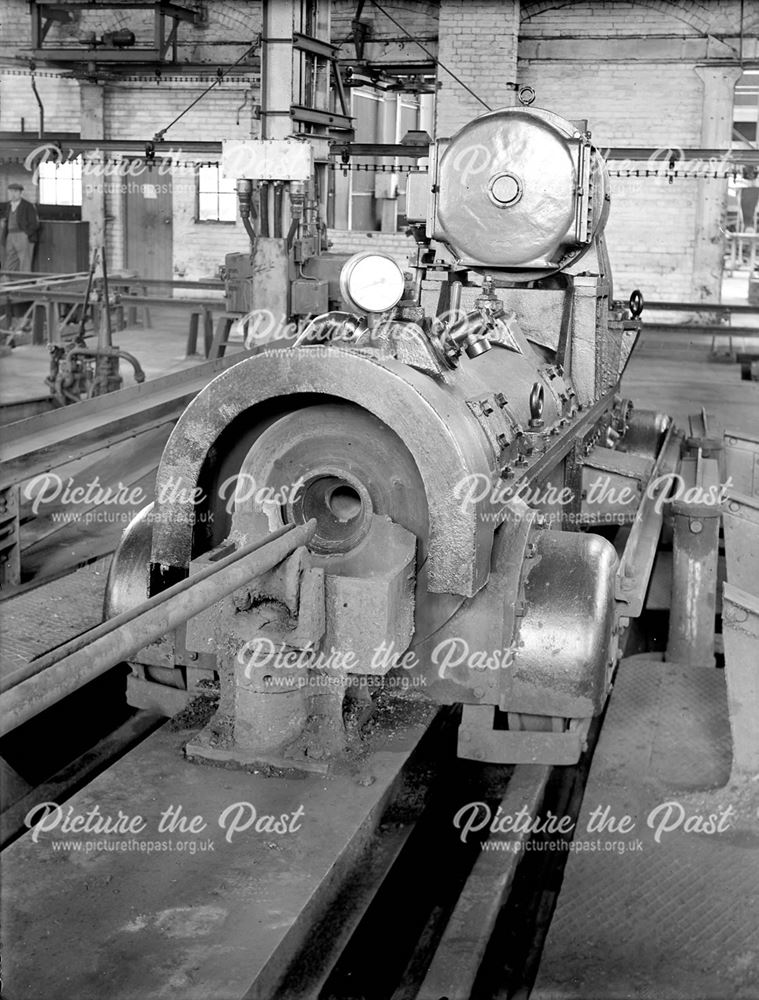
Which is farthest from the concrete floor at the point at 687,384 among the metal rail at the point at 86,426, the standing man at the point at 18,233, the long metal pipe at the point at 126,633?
the standing man at the point at 18,233

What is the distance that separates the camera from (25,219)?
1678 centimetres

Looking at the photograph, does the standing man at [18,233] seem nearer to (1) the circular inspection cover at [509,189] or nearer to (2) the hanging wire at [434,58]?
(2) the hanging wire at [434,58]

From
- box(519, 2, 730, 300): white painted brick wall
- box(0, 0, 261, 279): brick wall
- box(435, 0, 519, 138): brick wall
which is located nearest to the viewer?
box(519, 2, 730, 300): white painted brick wall

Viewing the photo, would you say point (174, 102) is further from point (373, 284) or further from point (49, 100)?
point (373, 284)

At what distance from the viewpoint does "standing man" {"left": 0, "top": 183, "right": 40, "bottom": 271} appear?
655 inches

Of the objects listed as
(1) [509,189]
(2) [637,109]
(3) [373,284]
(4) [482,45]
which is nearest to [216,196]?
(4) [482,45]

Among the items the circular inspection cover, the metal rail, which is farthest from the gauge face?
the metal rail

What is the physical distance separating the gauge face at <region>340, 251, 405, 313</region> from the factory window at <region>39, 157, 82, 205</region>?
16092mm

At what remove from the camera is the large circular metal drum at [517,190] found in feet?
15.8

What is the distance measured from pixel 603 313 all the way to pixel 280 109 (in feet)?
18.7

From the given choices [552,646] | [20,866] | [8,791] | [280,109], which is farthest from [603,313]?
[280,109]

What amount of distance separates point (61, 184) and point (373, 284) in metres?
16.5

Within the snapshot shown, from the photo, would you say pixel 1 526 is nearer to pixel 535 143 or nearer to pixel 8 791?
pixel 8 791

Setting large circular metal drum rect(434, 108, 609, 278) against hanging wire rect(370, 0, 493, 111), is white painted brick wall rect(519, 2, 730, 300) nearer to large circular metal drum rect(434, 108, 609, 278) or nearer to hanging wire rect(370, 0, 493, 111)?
hanging wire rect(370, 0, 493, 111)
